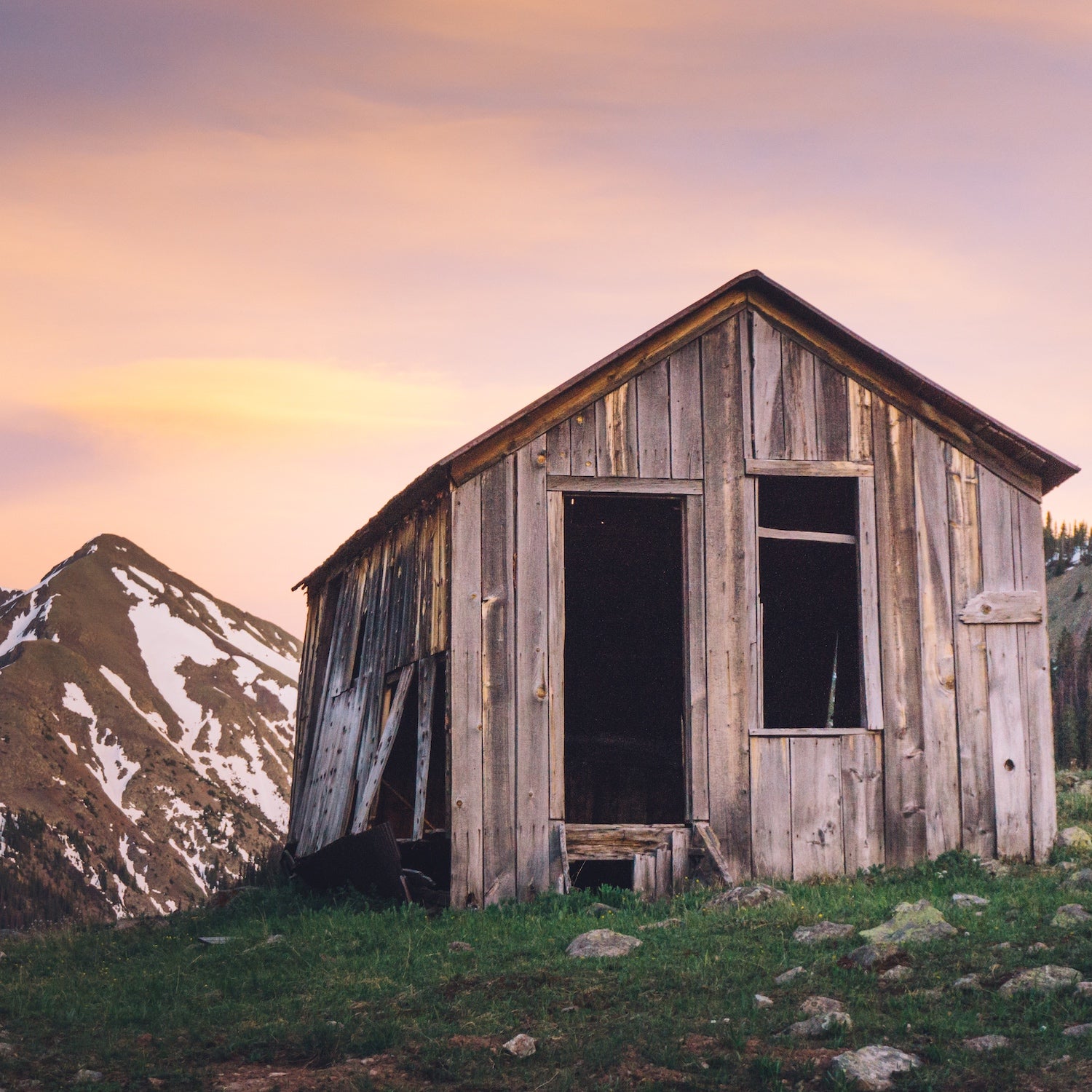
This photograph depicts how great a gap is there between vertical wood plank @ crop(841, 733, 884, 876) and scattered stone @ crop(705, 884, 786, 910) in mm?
1423

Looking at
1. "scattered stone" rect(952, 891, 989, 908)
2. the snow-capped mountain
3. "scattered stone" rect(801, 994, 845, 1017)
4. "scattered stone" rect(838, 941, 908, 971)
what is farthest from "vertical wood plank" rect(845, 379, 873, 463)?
the snow-capped mountain

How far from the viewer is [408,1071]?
668 cm

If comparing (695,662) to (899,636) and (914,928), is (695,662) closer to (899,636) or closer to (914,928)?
(899,636)

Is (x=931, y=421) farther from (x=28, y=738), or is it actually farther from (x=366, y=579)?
(x=28, y=738)

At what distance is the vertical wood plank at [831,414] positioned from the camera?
12578 millimetres

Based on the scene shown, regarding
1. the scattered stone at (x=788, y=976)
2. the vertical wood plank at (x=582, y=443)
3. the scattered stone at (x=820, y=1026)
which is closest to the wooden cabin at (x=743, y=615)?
the vertical wood plank at (x=582, y=443)

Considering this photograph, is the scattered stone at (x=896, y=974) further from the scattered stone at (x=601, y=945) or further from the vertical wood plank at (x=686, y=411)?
the vertical wood plank at (x=686, y=411)

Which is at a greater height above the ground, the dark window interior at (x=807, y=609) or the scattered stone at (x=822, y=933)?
the dark window interior at (x=807, y=609)

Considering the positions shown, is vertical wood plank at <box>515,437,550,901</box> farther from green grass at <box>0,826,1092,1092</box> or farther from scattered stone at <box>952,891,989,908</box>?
scattered stone at <box>952,891,989,908</box>

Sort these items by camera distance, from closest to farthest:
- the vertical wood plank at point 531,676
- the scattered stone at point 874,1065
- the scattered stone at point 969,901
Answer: the scattered stone at point 874,1065 → the scattered stone at point 969,901 → the vertical wood plank at point 531,676

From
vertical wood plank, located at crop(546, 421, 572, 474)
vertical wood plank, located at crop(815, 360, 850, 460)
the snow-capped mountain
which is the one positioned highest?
vertical wood plank, located at crop(815, 360, 850, 460)

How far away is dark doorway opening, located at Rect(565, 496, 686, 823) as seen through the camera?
1802cm

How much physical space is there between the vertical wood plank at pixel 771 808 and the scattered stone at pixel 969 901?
2.15 meters

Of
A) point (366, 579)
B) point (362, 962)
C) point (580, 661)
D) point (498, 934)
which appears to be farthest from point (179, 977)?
point (580, 661)
